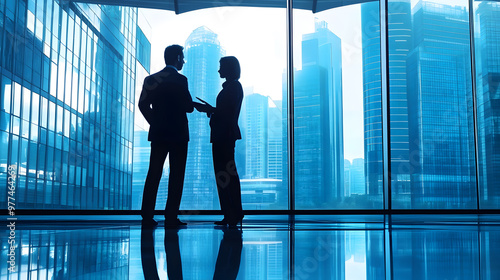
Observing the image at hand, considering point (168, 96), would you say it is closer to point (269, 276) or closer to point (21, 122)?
point (269, 276)

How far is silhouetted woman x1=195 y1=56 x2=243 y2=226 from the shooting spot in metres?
3.01

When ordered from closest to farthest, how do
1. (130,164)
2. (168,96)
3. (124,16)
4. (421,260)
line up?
1. (421,260)
2. (168,96)
3. (130,164)
4. (124,16)

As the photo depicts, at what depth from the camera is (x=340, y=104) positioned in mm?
5617

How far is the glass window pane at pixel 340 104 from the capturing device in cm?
539

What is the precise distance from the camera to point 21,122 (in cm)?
586

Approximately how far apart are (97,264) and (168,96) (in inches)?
73.4

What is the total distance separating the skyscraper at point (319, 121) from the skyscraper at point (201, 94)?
1063mm

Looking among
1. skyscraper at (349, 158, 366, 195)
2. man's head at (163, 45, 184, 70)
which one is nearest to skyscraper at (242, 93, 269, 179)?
skyscraper at (349, 158, 366, 195)

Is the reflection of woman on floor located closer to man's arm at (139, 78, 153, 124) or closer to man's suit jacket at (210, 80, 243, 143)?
man's suit jacket at (210, 80, 243, 143)

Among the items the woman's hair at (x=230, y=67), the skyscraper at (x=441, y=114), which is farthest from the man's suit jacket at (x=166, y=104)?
the skyscraper at (x=441, y=114)

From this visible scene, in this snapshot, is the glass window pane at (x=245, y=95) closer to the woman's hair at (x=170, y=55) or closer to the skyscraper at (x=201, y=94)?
the skyscraper at (x=201, y=94)

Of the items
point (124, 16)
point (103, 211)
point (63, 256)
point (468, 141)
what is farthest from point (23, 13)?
point (468, 141)

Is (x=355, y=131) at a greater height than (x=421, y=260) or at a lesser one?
greater

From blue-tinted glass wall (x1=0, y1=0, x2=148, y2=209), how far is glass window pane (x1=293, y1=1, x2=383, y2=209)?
→ 7.06 ft
